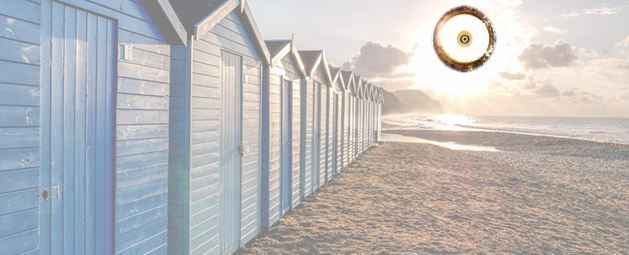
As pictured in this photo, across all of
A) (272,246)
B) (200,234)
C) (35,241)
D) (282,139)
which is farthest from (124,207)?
(282,139)

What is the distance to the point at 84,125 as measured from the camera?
3666 millimetres

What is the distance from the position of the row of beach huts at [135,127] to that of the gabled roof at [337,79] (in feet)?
21.3

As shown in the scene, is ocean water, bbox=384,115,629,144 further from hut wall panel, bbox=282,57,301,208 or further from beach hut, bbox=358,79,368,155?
hut wall panel, bbox=282,57,301,208

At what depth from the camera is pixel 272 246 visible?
725 centimetres

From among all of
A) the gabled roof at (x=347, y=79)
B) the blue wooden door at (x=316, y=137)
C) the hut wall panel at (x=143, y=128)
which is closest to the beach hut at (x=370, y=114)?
the gabled roof at (x=347, y=79)

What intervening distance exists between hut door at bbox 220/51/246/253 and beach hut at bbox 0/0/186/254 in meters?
1.46

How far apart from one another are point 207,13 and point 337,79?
33.3 ft

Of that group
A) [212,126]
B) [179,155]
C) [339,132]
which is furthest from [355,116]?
[179,155]

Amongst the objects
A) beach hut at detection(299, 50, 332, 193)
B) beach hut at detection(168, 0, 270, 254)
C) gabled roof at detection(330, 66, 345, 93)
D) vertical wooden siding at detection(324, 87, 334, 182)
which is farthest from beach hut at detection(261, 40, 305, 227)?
gabled roof at detection(330, 66, 345, 93)

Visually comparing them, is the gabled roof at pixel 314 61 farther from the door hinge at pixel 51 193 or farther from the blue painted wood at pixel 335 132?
the door hinge at pixel 51 193

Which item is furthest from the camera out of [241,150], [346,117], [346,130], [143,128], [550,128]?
[550,128]

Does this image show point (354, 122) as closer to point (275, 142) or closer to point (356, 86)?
point (356, 86)

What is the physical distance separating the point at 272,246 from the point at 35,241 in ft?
14.4

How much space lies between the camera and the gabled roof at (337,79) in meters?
14.8
